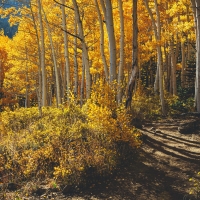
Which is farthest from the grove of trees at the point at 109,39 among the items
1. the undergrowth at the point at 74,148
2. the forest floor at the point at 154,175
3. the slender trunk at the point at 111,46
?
the forest floor at the point at 154,175

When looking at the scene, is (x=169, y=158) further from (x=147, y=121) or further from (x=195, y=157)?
(x=147, y=121)

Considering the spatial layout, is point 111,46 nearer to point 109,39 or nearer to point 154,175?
point 109,39

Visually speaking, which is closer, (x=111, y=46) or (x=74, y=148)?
(x=74, y=148)

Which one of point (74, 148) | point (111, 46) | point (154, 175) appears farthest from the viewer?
point (111, 46)

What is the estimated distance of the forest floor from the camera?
4676 mm

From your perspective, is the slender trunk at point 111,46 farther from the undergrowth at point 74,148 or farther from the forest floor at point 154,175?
the forest floor at point 154,175

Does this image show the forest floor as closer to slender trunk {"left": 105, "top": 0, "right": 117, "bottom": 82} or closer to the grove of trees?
the grove of trees

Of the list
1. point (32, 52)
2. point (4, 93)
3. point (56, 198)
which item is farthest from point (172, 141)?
point (4, 93)

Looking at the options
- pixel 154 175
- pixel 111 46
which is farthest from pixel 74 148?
pixel 111 46

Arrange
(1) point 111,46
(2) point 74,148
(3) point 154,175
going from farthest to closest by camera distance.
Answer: (1) point 111,46
(2) point 74,148
(3) point 154,175

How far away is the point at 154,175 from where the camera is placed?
17.9 ft

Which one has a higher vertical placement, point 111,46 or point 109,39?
point 109,39

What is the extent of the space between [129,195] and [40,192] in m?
1.54

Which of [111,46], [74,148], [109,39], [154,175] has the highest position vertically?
[109,39]
